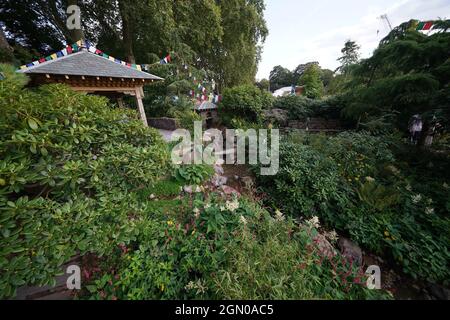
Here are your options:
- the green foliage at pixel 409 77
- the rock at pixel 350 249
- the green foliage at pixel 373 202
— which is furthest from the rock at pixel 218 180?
the green foliage at pixel 409 77

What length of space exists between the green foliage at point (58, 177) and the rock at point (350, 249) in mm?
3224

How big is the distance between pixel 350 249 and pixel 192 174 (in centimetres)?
310

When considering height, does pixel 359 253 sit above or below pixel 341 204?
below

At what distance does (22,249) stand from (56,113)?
103cm

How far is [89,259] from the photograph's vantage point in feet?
6.08

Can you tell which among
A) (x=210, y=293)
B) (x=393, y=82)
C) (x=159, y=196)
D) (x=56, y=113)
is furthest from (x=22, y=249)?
(x=393, y=82)

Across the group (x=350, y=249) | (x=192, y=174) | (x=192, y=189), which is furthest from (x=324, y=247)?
(x=192, y=174)

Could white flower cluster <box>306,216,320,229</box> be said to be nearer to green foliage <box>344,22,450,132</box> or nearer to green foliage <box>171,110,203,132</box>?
green foliage <box>344,22,450,132</box>

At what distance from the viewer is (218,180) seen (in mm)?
3686

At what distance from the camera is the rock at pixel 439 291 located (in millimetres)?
2215

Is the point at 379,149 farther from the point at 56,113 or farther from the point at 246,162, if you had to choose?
the point at 56,113

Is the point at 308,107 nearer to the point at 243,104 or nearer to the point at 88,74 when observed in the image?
the point at 243,104

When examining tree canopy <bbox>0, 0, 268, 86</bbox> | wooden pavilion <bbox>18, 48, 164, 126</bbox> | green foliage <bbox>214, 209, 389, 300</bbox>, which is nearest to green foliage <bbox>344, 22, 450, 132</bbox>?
green foliage <bbox>214, 209, 389, 300</bbox>
